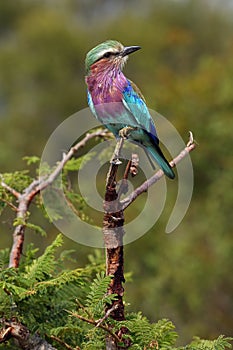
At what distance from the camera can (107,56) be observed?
2.60 m

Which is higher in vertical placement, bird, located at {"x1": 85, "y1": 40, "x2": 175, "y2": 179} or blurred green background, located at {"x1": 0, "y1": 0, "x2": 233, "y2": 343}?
blurred green background, located at {"x1": 0, "y1": 0, "x2": 233, "y2": 343}

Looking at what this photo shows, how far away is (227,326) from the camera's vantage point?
38.4 feet

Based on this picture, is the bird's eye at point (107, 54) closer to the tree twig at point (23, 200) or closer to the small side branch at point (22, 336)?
the tree twig at point (23, 200)

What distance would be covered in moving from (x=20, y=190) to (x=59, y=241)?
2.80 ft

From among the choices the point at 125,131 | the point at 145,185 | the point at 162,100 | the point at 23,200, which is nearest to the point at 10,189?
the point at 23,200

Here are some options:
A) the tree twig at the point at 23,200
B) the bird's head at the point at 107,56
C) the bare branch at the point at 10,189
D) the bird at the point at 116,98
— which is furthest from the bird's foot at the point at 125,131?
the bare branch at the point at 10,189

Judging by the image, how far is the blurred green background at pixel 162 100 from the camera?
1276 centimetres

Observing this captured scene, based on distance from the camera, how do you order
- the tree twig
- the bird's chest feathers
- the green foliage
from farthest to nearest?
the tree twig < the bird's chest feathers < the green foliage

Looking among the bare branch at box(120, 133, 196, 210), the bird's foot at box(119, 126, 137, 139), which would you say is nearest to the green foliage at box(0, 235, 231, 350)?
the bare branch at box(120, 133, 196, 210)

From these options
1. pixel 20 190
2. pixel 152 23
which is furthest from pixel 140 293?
pixel 152 23

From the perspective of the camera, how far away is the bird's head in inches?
102

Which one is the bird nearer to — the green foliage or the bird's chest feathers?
the bird's chest feathers

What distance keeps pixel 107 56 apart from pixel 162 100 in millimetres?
13967

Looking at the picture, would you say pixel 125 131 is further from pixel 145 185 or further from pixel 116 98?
pixel 145 185
